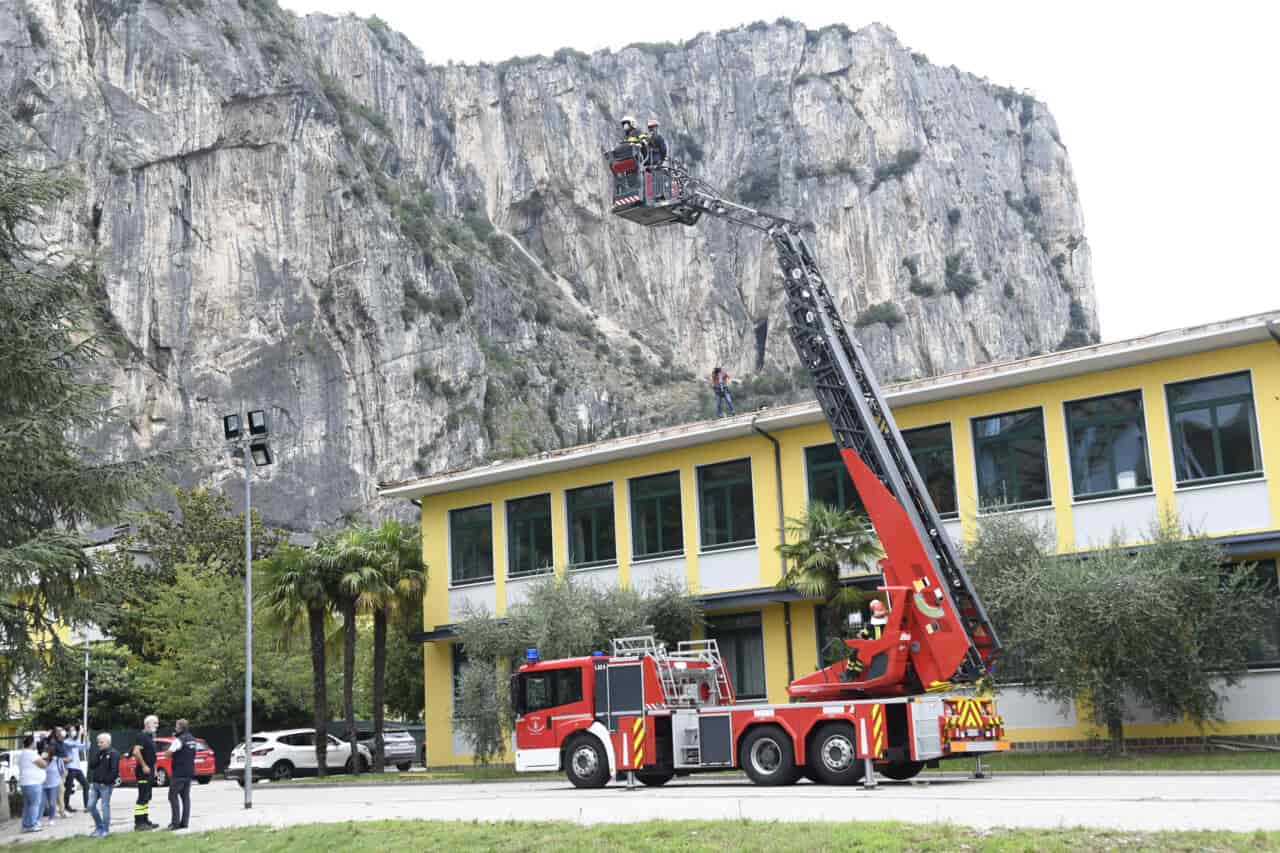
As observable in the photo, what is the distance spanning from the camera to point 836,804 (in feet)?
57.3

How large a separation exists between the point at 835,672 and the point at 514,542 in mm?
16568

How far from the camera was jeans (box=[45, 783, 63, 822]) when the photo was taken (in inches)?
951

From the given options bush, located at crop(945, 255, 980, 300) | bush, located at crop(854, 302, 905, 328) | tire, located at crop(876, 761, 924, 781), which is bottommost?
tire, located at crop(876, 761, 924, 781)

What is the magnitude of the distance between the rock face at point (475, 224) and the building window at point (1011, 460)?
4302 cm

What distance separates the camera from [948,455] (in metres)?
31.1

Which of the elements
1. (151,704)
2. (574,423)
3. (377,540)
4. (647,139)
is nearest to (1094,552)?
(647,139)

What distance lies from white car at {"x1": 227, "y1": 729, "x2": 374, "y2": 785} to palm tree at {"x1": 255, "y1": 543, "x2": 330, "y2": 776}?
10.9 feet

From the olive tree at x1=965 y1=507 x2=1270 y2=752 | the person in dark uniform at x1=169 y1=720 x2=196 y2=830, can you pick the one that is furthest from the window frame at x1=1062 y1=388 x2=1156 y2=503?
the person in dark uniform at x1=169 y1=720 x2=196 y2=830

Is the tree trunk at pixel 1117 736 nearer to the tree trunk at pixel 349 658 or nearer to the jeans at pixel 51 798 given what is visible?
the jeans at pixel 51 798

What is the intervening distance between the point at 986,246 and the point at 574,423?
58037 millimetres

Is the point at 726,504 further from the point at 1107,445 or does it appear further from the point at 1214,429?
the point at 1214,429

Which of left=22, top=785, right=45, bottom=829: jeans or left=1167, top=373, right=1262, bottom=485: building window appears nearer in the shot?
→ left=22, top=785, right=45, bottom=829: jeans

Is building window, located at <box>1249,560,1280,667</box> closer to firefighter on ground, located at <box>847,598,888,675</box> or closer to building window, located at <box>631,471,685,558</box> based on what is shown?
firefighter on ground, located at <box>847,598,888,675</box>

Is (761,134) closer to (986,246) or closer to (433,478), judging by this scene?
(986,246)
